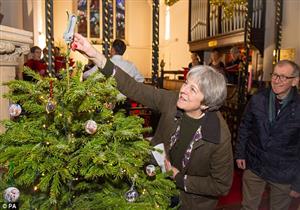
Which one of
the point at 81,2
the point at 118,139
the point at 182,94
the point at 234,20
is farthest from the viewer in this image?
the point at 81,2

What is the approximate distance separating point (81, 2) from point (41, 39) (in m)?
4.43

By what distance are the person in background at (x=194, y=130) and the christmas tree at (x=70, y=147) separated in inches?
16.3

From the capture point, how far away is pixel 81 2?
16766 millimetres

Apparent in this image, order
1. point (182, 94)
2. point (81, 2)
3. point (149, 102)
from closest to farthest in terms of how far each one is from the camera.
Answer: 1. point (182, 94)
2. point (149, 102)
3. point (81, 2)

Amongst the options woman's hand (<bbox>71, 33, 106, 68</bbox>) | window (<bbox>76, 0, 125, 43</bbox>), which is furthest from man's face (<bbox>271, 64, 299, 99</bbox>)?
window (<bbox>76, 0, 125, 43</bbox>)

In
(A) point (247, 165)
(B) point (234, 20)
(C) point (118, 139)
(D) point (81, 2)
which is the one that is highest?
(D) point (81, 2)

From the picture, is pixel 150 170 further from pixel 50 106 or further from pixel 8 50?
pixel 8 50

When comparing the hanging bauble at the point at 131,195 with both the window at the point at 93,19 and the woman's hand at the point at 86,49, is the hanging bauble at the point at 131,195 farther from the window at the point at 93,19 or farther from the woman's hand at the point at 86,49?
the window at the point at 93,19

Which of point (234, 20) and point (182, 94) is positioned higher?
point (234, 20)

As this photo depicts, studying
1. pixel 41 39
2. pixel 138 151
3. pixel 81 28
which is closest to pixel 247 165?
pixel 138 151

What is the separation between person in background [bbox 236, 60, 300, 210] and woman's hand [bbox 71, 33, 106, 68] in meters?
1.34

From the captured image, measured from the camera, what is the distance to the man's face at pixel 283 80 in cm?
236

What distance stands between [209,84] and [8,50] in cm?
121

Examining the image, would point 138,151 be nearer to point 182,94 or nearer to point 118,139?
point 118,139
